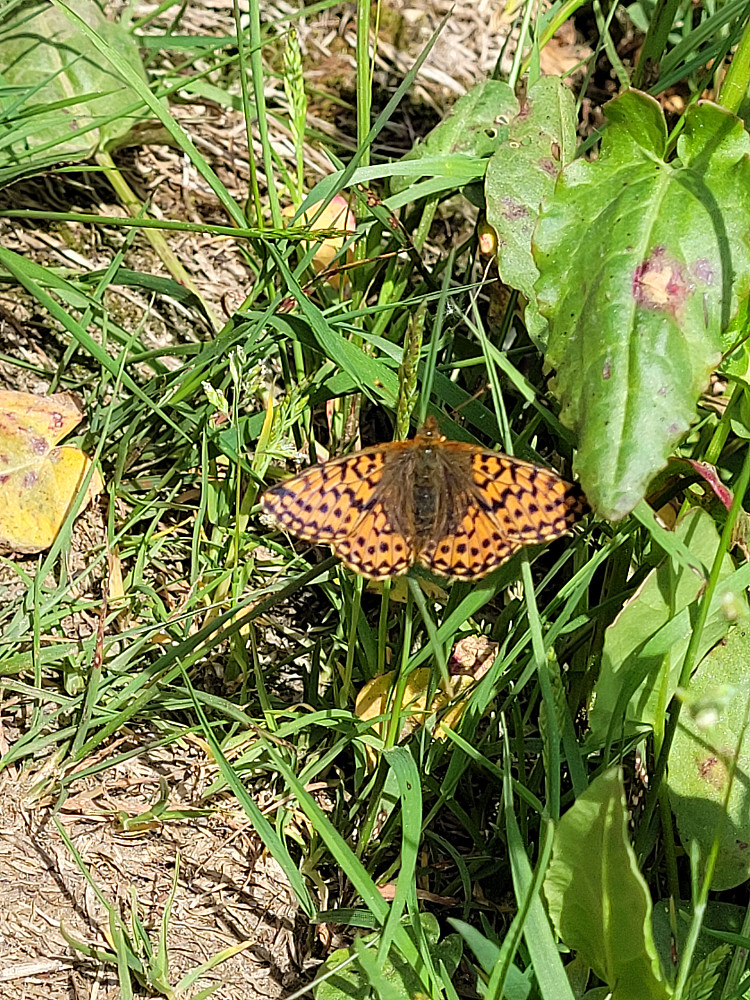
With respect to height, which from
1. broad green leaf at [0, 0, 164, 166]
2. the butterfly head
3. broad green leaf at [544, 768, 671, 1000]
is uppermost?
broad green leaf at [0, 0, 164, 166]

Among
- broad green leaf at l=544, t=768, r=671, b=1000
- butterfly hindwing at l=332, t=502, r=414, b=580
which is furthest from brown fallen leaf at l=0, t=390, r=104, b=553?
broad green leaf at l=544, t=768, r=671, b=1000

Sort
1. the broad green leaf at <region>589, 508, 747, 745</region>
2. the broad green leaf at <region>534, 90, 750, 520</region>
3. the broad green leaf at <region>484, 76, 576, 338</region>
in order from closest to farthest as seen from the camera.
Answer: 1. the broad green leaf at <region>534, 90, 750, 520</region>
2. the broad green leaf at <region>589, 508, 747, 745</region>
3. the broad green leaf at <region>484, 76, 576, 338</region>

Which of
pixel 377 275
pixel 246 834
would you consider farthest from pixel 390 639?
pixel 377 275

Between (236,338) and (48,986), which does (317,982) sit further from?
(236,338)

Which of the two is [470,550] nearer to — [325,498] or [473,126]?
[325,498]

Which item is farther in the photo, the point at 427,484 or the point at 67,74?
the point at 67,74

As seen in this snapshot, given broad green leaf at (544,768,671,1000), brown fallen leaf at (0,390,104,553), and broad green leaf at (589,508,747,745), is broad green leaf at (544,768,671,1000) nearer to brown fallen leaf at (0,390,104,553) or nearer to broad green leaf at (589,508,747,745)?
broad green leaf at (589,508,747,745)

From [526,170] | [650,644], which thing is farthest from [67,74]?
[650,644]

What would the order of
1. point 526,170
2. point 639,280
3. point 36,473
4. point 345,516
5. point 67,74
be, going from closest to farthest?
point 639,280 → point 345,516 → point 526,170 → point 36,473 → point 67,74
